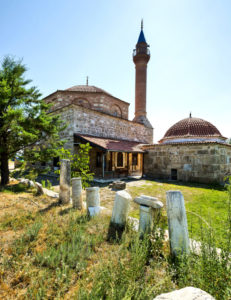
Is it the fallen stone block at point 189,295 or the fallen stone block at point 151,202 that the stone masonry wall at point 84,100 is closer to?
the fallen stone block at point 151,202

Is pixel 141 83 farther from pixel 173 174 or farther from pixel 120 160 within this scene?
pixel 173 174

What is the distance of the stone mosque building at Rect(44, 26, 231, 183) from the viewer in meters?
9.48

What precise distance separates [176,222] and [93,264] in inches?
56.0

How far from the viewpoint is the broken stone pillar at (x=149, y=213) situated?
2.53m

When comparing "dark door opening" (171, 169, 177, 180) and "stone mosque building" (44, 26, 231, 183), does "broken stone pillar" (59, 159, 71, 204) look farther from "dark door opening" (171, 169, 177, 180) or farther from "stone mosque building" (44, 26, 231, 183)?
"dark door opening" (171, 169, 177, 180)

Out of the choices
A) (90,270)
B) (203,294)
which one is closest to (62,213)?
(90,270)

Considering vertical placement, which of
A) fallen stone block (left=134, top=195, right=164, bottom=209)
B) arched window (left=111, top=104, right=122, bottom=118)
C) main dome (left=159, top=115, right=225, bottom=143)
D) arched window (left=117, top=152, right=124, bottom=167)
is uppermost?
arched window (left=111, top=104, right=122, bottom=118)

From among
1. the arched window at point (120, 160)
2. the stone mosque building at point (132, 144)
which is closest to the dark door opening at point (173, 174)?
the stone mosque building at point (132, 144)

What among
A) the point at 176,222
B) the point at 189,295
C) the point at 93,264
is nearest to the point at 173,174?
the point at 176,222

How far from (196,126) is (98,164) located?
30.9 ft

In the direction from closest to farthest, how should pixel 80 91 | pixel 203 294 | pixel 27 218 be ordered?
pixel 203 294, pixel 27 218, pixel 80 91

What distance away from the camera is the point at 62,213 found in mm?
3645

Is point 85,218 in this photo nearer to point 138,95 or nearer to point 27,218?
point 27,218

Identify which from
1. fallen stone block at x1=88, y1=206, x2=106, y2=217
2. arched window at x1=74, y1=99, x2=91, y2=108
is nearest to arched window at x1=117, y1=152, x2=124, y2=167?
arched window at x1=74, y1=99, x2=91, y2=108
